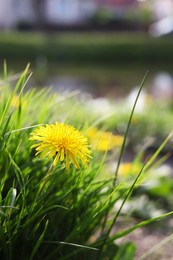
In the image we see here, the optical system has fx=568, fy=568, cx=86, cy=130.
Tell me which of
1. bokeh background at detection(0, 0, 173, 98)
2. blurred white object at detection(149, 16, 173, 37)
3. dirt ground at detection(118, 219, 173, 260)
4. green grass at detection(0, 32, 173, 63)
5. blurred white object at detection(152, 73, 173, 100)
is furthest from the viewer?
blurred white object at detection(149, 16, 173, 37)

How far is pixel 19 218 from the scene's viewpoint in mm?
1176

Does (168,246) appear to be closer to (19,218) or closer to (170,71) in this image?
(19,218)

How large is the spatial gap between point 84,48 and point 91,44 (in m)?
0.48

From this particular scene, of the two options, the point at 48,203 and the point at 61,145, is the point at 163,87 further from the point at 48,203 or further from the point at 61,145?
the point at 61,145

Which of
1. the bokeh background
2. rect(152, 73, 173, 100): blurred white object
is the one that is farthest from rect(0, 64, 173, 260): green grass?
rect(152, 73, 173, 100): blurred white object

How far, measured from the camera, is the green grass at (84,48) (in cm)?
2095

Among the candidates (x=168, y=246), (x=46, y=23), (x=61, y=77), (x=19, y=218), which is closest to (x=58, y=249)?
(x=19, y=218)

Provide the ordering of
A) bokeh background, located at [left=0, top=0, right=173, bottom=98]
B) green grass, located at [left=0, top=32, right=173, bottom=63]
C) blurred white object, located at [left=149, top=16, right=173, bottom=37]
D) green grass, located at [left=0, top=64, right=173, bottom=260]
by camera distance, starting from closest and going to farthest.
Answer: green grass, located at [left=0, top=64, right=173, bottom=260] < bokeh background, located at [left=0, top=0, right=173, bottom=98] < green grass, located at [left=0, top=32, right=173, bottom=63] < blurred white object, located at [left=149, top=16, right=173, bottom=37]

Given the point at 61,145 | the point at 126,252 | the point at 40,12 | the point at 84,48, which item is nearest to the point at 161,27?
the point at 40,12

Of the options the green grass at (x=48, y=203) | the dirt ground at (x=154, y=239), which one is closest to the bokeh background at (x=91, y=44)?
the dirt ground at (x=154, y=239)

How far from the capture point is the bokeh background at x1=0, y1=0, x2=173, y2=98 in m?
15.5

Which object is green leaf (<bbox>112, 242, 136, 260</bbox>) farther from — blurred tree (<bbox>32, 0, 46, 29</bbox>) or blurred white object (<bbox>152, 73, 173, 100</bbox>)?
blurred tree (<bbox>32, 0, 46, 29</bbox>)

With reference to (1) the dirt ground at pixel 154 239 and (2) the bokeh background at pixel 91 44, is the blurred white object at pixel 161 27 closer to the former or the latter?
(2) the bokeh background at pixel 91 44

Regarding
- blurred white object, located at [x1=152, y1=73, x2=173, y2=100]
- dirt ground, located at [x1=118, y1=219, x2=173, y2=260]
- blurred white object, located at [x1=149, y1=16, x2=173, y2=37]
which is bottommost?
blurred white object, located at [x1=149, y1=16, x2=173, y2=37]
